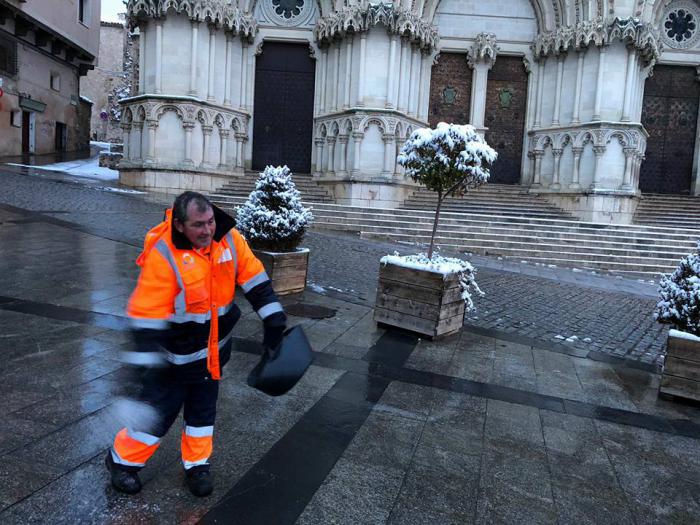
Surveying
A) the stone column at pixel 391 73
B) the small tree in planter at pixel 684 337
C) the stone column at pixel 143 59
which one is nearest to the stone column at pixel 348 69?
the stone column at pixel 391 73

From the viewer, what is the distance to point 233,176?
18734 millimetres

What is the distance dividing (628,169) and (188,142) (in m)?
13.3

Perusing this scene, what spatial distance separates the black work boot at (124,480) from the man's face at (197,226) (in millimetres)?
1188

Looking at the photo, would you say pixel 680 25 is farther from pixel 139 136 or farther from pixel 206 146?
pixel 139 136

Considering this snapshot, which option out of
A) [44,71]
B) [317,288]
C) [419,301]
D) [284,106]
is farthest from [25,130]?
[419,301]

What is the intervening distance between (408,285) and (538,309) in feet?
9.49

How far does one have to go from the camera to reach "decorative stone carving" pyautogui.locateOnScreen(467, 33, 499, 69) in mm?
18953

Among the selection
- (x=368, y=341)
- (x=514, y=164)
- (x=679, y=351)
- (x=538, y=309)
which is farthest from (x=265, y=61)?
(x=679, y=351)

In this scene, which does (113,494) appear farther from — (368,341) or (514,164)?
(514,164)

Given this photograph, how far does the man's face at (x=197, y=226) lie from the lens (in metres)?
2.66

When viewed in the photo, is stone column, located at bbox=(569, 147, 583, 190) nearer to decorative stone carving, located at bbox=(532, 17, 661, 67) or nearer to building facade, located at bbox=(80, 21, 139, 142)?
decorative stone carving, located at bbox=(532, 17, 661, 67)

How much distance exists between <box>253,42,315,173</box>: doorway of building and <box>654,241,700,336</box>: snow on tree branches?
622 inches

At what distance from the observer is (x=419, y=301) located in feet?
20.2

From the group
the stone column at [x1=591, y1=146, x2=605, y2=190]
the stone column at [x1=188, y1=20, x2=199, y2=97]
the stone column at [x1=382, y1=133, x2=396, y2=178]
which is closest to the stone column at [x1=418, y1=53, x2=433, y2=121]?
the stone column at [x1=382, y1=133, x2=396, y2=178]
